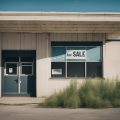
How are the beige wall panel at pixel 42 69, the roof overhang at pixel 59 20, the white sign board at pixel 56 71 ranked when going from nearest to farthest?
the roof overhang at pixel 59 20
the beige wall panel at pixel 42 69
the white sign board at pixel 56 71

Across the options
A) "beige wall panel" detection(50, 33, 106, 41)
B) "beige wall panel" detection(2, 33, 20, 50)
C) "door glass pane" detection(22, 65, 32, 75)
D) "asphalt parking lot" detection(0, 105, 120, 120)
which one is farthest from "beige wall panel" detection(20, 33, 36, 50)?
"asphalt parking lot" detection(0, 105, 120, 120)

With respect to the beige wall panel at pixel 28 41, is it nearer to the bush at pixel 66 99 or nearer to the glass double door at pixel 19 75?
the glass double door at pixel 19 75

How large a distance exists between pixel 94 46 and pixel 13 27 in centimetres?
479

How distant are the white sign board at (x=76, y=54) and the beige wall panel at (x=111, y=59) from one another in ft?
4.17

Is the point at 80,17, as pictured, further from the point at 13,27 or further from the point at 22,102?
the point at 22,102

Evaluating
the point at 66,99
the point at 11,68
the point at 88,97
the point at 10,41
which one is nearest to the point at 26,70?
the point at 11,68

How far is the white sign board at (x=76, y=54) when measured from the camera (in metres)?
22.1

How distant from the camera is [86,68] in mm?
22203

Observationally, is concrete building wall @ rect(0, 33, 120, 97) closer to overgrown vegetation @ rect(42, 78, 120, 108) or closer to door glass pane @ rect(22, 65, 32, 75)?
door glass pane @ rect(22, 65, 32, 75)

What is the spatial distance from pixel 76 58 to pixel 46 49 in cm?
182

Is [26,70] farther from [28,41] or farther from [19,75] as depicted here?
[28,41]

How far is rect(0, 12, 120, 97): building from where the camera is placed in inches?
853

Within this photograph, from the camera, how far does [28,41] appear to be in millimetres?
21688

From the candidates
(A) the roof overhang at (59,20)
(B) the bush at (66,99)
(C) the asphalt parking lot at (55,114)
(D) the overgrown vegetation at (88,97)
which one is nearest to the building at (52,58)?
(A) the roof overhang at (59,20)
